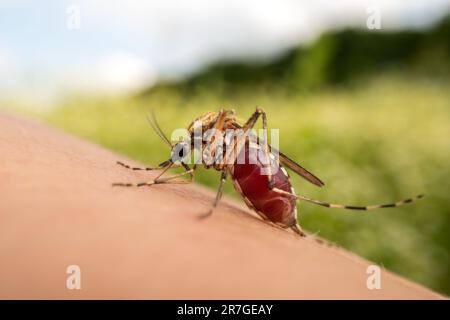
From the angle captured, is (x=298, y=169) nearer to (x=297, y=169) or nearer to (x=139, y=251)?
(x=297, y=169)

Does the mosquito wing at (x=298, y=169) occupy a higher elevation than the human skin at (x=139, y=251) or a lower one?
higher

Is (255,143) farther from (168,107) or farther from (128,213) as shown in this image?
(168,107)

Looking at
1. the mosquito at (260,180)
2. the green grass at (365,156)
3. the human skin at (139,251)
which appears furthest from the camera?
the green grass at (365,156)

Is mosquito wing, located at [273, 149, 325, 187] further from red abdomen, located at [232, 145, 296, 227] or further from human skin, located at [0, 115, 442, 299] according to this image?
human skin, located at [0, 115, 442, 299]

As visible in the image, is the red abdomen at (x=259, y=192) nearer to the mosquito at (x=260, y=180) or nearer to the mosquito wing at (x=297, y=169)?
the mosquito at (x=260, y=180)

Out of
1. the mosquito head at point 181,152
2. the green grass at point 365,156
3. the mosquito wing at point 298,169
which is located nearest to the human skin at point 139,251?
the mosquito head at point 181,152
